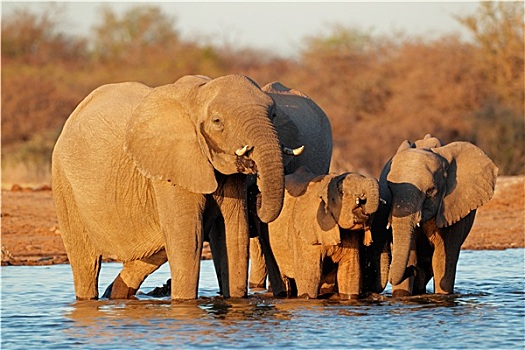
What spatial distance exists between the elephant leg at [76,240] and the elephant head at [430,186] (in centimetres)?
222

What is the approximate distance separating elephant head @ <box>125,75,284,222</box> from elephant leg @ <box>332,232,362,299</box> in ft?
3.61

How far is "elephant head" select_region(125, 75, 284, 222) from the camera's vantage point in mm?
6754

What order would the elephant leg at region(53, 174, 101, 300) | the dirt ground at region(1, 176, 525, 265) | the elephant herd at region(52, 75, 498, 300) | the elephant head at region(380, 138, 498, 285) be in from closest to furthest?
the elephant herd at region(52, 75, 498, 300), the elephant head at region(380, 138, 498, 285), the elephant leg at region(53, 174, 101, 300), the dirt ground at region(1, 176, 525, 265)

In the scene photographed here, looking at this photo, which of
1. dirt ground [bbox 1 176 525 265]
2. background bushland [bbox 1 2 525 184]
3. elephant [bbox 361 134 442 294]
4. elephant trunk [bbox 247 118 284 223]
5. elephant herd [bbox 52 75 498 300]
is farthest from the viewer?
background bushland [bbox 1 2 525 184]

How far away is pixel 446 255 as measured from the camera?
28.1 feet

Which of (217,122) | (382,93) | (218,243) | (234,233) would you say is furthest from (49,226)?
(382,93)

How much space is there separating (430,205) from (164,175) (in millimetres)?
1997

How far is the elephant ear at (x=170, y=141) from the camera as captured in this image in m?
7.29

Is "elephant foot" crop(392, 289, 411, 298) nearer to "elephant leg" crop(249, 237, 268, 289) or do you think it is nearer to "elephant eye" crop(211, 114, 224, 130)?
"elephant leg" crop(249, 237, 268, 289)

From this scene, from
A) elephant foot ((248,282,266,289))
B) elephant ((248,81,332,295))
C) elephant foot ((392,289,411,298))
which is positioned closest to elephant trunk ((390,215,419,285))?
elephant foot ((392,289,411,298))

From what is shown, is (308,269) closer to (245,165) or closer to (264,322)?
(264,322)

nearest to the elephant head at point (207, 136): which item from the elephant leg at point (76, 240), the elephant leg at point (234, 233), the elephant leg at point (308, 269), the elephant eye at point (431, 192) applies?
the elephant leg at point (234, 233)

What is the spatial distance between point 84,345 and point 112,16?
115 feet

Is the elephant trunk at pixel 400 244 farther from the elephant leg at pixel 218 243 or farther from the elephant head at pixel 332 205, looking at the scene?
the elephant leg at pixel 218 243
